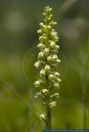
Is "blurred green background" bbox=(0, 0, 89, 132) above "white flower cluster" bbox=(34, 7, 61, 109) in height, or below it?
above

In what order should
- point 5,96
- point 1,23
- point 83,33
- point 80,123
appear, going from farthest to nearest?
point 1,23, point 83,33, point 5,96, point 80,123

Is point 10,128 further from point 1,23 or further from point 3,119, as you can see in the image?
point 1,23

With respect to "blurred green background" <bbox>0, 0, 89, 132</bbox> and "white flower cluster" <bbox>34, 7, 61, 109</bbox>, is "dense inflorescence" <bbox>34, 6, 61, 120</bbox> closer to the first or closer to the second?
"white flower cluster" <bbox>34, 7, 61, 109</bbox>

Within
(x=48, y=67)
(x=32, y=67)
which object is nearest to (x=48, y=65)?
(x=48, y=67)

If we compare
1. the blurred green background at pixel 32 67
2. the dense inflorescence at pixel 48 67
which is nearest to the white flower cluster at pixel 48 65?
the dense inflorescence at pixel 48 67

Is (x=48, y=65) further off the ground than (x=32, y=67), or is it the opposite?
(x=32, y=67)

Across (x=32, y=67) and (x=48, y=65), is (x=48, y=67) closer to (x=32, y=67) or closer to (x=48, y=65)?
(x=48, y=65)

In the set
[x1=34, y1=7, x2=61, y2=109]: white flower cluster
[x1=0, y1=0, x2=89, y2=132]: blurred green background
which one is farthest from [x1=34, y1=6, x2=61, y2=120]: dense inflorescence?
[x1=0, y1=0, x2=89, y2=132]: blurred green background

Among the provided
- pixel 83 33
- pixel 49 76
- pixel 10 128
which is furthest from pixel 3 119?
pixel 83 33
